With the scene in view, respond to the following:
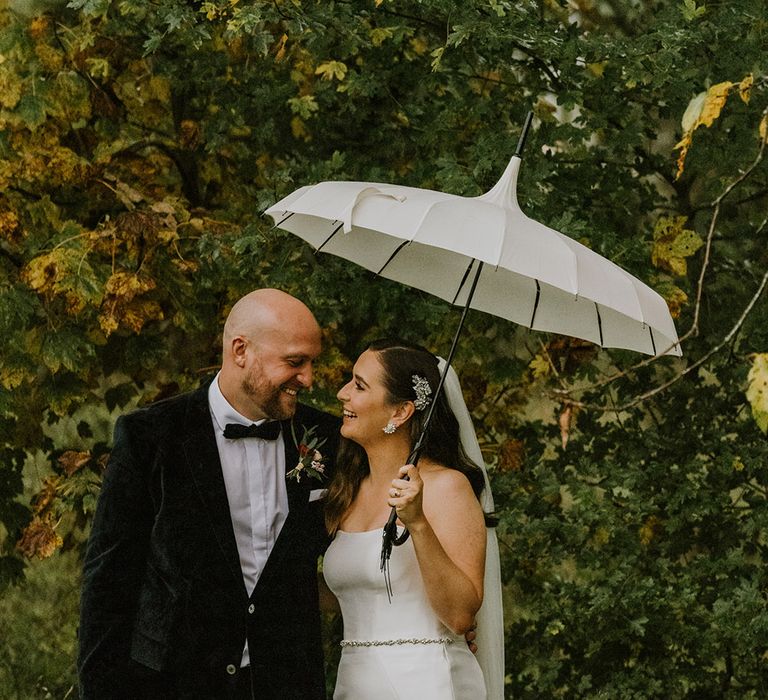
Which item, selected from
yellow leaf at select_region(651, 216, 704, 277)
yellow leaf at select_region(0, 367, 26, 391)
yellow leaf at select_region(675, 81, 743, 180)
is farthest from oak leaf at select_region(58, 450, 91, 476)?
yellow leaf at select_region(675, 81, 743, 180)

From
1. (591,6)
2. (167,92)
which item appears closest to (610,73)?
(591,6)

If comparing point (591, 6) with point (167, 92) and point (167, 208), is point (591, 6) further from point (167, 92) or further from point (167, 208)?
point (167, 208)

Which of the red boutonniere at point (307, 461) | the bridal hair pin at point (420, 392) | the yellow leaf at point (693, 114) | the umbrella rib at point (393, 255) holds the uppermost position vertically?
the yellow leaf at point (693, 114)

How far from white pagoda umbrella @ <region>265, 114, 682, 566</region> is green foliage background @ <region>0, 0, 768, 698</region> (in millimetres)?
827

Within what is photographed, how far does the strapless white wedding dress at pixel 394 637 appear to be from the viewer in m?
→ 3.41

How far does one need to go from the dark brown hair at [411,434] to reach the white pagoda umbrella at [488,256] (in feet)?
0.59

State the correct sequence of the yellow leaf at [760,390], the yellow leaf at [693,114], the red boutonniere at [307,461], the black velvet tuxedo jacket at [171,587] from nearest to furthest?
1. the yellow leaf at [760,390]
2. the yellow leaf at [693,114]
3. the black velvet tuxedo jacket at [171,587]
4. the red boutonniere at [307,461]

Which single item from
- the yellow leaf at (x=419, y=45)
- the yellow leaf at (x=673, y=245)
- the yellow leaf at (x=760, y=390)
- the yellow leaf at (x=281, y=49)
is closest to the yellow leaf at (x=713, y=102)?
the yellow leaf at (x=760, y=390)

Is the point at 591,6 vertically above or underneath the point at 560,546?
above

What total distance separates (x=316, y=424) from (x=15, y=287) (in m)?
1.63

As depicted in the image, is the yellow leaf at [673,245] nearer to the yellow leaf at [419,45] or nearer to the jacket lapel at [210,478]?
the yellow leaf at [419,45]

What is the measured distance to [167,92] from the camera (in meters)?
5.71

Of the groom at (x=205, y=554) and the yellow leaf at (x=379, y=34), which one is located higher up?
the yellow leaf at (x=379, y=34)

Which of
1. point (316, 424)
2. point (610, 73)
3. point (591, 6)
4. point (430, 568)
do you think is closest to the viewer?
point (430, 568)
